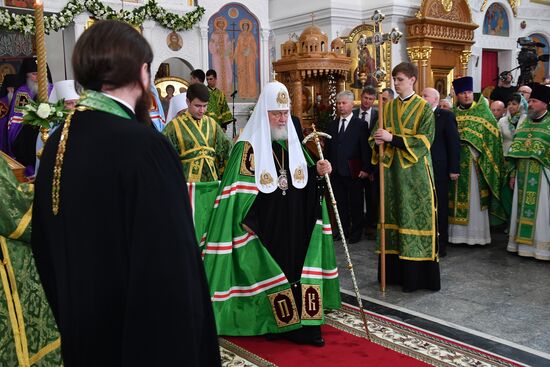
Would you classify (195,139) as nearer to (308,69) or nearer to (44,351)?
(44,351)

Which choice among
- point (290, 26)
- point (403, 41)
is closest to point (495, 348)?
point (403, 41)

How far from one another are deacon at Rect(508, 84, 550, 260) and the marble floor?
0.22m

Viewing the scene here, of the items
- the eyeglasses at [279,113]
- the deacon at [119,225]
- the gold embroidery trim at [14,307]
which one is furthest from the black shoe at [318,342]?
the deacon at [119,225]

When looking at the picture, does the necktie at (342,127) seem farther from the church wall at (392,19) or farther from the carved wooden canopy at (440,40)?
the carved wooden canopy at (440,40)

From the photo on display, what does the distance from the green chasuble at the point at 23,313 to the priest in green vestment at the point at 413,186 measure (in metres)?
3.20

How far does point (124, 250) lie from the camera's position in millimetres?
1628

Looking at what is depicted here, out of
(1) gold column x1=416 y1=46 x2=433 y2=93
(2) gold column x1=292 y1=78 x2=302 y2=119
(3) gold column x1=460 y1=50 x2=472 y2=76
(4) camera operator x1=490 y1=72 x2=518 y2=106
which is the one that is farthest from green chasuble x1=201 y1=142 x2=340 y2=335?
(3) gold column x1=460 y1=50 x2=472 y2=76

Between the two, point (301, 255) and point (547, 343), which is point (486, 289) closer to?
point (547, 343)

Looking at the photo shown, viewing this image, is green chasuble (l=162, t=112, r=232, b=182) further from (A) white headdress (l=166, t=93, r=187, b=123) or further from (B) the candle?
(B) the candle

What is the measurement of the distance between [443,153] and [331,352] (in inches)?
135

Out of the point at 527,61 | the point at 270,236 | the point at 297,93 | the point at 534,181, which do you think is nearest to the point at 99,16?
the point at 297,93

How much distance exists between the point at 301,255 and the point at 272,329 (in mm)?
585

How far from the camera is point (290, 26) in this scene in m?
13.0

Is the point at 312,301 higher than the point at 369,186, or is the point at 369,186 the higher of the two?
the point at 369,186
